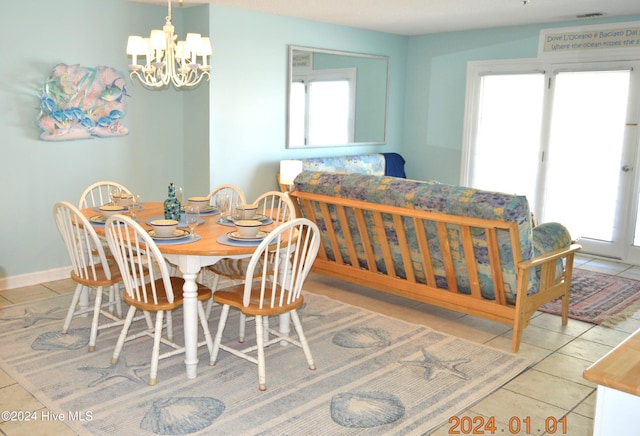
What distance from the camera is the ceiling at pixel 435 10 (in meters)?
4.97

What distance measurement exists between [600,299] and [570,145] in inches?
80.5

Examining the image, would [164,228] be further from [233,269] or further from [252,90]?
[252,90]

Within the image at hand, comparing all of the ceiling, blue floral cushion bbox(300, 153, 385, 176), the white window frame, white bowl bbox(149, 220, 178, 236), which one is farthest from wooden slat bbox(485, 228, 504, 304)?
the white window frame

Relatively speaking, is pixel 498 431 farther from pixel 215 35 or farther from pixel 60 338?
pixel 215 35

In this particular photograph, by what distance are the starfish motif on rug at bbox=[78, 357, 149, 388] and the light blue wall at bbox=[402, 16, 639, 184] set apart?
15.7ft

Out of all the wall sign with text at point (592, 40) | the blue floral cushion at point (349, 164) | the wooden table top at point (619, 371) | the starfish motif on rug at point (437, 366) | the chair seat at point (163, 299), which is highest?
the wall sign with text at point (592, 40)

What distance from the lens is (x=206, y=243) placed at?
3104mm

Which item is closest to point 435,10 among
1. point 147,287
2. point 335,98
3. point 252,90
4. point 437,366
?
point 335,98

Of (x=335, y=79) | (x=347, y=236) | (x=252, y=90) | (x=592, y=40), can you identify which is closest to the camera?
(x=347, y=236)

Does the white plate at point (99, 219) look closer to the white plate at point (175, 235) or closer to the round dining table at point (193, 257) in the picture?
the white plate at point (175, 235)

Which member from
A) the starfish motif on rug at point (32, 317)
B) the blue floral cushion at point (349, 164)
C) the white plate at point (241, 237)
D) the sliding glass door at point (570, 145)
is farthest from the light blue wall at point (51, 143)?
the sliding glass door at point (570, 145)

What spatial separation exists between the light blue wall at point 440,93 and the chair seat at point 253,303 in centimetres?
440

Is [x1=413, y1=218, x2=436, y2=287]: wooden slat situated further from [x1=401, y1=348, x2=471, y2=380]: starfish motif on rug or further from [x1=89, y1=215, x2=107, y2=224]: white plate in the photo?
[x1=89, y1=215, x2=107, y2=224]: white plate

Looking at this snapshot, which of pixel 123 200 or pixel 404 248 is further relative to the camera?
pixel 404 248
